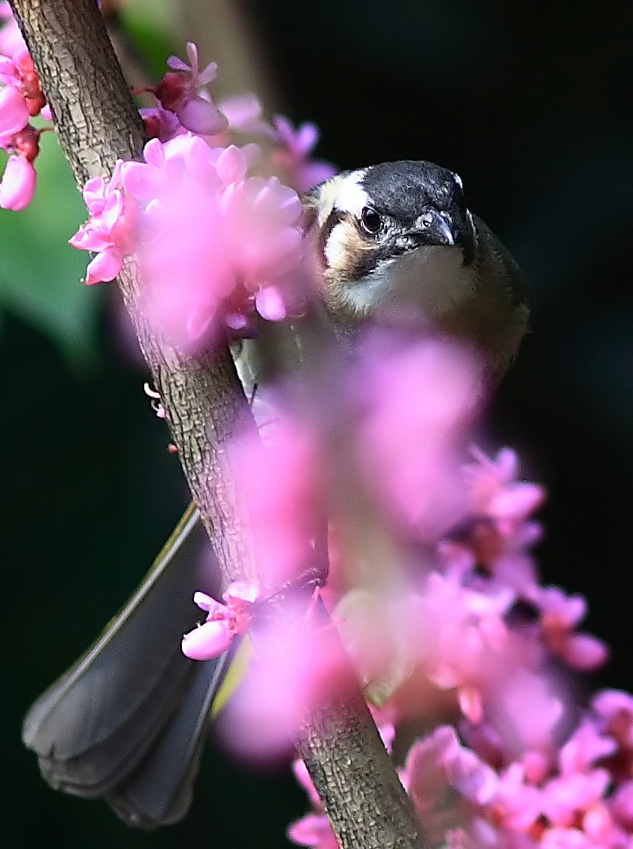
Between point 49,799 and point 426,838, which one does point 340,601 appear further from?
point 49,799

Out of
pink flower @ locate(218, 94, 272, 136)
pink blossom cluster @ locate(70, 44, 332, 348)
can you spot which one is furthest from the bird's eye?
pink blossom cluster @ locate(70, 44, 332, 348)

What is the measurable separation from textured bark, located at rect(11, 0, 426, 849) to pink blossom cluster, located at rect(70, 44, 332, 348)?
0.01m

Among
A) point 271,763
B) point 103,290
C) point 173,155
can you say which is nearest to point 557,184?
point 103,290

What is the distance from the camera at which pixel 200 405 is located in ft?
2.10

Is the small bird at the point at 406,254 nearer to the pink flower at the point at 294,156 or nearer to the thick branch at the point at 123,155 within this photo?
the pink flower at the point at 294,156

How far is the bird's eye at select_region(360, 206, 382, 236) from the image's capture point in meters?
1.10

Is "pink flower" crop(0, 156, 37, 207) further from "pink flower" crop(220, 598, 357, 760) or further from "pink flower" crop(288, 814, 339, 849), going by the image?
"pink flower" crop(288, 814, 339, 849)

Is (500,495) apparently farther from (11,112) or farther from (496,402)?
(496,402)

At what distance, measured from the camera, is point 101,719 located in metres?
1.06

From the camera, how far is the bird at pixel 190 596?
1.05 metres

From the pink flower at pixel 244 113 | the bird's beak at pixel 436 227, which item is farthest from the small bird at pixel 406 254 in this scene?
A: the pink flower at pixel 244 113

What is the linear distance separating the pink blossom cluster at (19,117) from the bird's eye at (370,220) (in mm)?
437

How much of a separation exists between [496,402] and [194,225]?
114cm

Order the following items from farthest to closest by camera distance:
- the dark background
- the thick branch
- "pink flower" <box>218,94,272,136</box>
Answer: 1. the dark background
2. "pink flower" <box>218,94,272,136</box>
3. the thick branch
